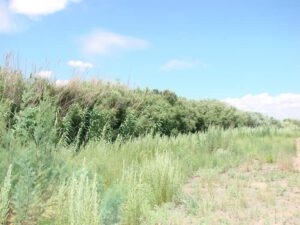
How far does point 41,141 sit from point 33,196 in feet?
3.12

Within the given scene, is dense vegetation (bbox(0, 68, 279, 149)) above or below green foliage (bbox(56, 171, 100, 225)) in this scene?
above

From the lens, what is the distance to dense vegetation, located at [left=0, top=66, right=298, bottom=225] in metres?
5.42

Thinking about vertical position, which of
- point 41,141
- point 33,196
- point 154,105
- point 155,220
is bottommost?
point 155,220

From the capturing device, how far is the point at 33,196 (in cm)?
530

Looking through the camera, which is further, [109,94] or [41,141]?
[109,94]

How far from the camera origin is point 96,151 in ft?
32.0

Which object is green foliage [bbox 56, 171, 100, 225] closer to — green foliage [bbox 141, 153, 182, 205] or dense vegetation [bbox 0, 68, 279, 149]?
green foliage [bbox 141, 153, 182, 205]

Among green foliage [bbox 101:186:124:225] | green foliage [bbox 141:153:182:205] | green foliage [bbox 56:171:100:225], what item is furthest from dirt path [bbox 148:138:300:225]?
green foliage [bbox 56:171:100:225]

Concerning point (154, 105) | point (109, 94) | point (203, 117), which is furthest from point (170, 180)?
point (203, 117)

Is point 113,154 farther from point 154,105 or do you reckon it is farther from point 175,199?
point 154,105

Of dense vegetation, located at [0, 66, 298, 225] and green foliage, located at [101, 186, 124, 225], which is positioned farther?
green foliage, located at [101, 186, 124, 225]

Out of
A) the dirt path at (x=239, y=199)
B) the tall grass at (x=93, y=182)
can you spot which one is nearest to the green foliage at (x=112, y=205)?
the tall grass at (x=93, y=182)

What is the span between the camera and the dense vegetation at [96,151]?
5418mm

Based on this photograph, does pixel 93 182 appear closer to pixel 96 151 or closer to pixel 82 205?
pixel 82 205
